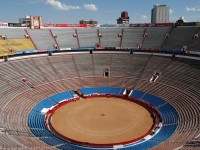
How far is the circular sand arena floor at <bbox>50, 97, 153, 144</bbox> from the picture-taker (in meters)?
31.3

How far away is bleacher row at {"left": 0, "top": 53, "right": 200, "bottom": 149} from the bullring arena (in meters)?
0.14

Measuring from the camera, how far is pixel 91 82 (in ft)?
161

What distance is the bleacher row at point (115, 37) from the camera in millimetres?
56500

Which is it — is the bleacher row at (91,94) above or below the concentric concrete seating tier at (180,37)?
below

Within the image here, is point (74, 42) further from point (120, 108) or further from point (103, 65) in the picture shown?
point (120, 108)

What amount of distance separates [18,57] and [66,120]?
22.6 metres

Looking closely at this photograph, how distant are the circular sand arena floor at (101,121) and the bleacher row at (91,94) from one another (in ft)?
5.16

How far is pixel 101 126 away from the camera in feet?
112

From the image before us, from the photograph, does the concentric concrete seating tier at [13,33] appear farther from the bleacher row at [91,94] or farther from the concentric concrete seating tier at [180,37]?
the concentric concrete seating tier at [180,37]


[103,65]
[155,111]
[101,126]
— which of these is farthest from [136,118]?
[103,65]

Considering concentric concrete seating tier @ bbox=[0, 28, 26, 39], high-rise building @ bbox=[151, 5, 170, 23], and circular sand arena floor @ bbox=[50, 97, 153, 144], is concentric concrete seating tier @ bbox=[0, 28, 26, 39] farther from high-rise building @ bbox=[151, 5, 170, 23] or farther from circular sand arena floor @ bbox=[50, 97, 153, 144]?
high-rise building @ bbox=[151, 5, 170, 23]

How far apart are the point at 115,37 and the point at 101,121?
33.5m

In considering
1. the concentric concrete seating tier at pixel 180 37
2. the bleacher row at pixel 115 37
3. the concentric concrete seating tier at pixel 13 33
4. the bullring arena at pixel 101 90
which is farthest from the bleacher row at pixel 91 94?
the concentric concrete seating tier at pixel 13 33

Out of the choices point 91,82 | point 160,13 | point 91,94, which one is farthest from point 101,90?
point 160,13
